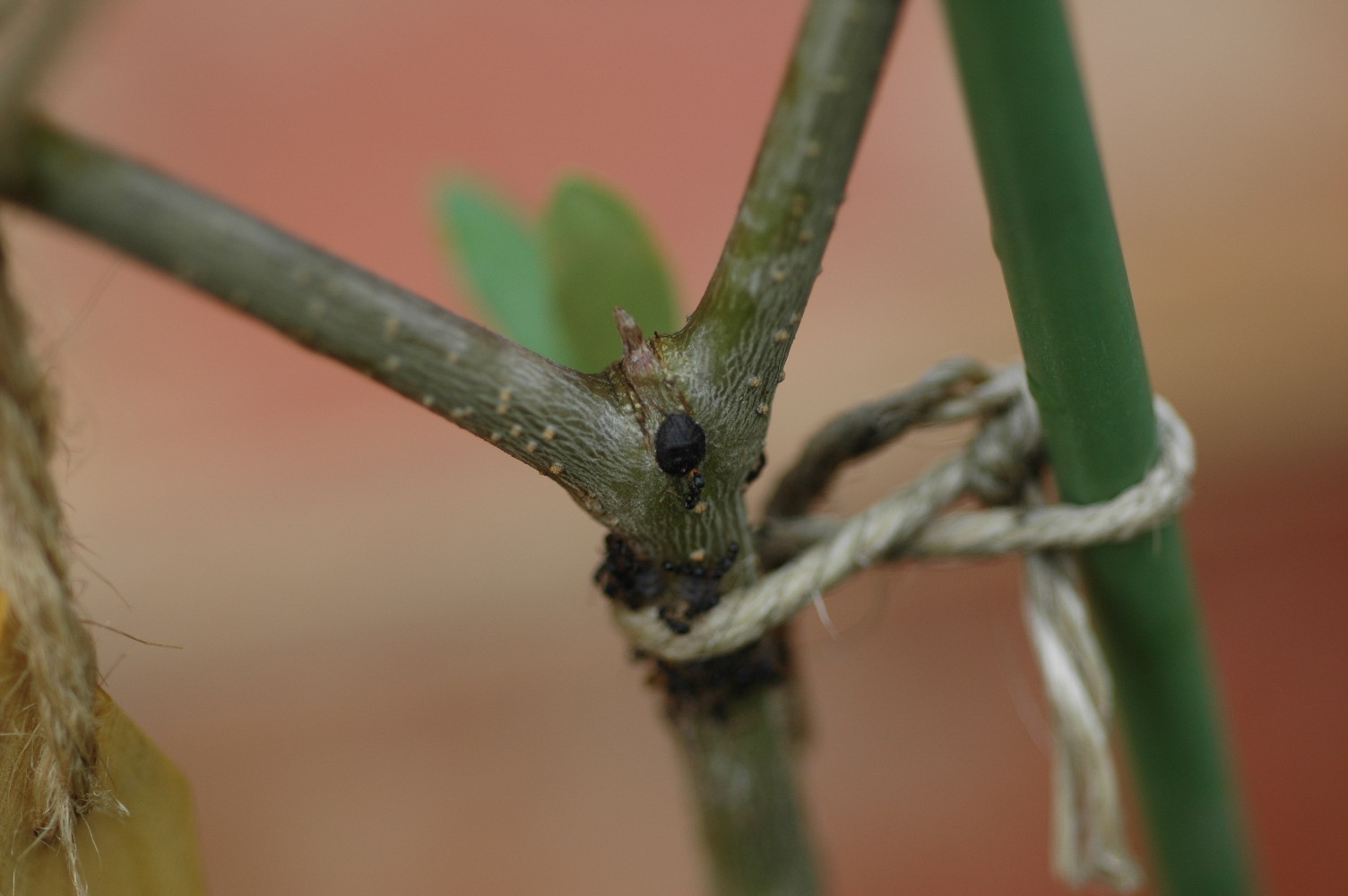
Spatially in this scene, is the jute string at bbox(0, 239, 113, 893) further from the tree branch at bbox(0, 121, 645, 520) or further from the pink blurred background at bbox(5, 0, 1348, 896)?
the pink blurred background at bbox(5, 0, 1348, 896)

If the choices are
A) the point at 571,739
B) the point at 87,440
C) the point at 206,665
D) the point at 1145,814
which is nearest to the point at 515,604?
the point at 571,739

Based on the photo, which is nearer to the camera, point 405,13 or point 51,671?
point 51,671

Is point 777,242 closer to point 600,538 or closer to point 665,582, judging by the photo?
point 665,582

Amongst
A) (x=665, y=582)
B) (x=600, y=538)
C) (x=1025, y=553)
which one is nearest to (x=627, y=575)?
(x=665, y=582)

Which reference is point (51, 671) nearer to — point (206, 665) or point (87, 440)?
point (206, 665)

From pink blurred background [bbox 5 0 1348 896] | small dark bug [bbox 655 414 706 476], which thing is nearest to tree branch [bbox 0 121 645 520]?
small dark bug [bbox 655 414 706 476]

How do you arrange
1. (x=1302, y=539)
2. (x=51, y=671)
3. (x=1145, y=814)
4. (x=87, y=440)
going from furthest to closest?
1. (x=87, y=440)
2. (x=1302, y=539)
3. (x=1145, y=814)
4. (x=51, y=671)

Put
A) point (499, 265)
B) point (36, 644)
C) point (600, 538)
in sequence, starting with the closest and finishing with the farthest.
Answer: point (36, 644) → point (499, 265) → point (600, 538)

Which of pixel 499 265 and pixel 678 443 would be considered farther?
pixel 499 265
